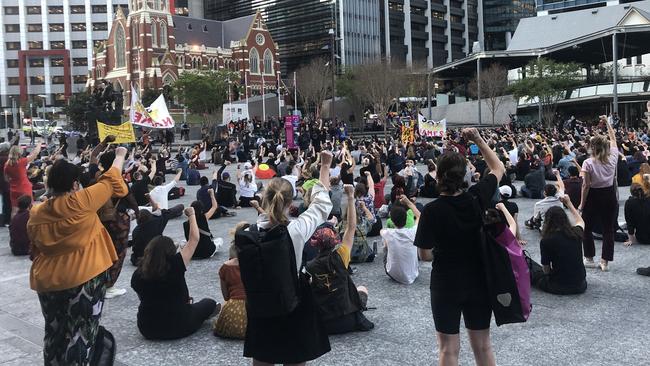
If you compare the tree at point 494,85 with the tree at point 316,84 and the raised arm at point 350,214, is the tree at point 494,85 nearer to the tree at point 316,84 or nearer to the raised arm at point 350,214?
the tree at point 316,84

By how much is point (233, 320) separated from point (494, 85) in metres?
55.2

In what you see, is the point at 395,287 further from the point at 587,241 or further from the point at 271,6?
the point at 271,6

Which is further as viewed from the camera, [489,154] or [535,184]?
[535,184]

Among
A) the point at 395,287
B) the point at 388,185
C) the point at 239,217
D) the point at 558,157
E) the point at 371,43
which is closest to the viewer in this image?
the point at 395,287

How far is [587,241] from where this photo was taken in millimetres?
8539

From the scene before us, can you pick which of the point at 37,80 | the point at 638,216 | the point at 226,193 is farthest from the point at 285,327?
the point at 37,80

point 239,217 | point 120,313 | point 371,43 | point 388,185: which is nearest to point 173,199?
point 239,217

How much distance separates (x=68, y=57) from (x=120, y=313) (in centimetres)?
11498

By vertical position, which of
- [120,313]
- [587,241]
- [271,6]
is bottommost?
[120,313]

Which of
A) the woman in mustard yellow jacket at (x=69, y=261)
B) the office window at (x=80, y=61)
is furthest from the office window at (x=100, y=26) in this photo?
the woman in mustard yellow jacket at (x=69, y=261)

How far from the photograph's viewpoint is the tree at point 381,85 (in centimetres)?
5931

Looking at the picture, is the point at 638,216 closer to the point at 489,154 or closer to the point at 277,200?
the point at 489,154

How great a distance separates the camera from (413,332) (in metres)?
6.25

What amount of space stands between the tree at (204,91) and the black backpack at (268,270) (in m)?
64.7
